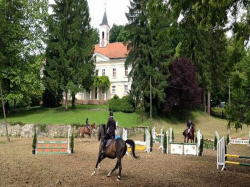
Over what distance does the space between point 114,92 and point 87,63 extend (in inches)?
572

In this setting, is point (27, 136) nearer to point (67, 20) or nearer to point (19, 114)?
point (19, 114)

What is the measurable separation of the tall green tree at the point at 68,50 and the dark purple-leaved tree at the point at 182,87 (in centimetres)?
1302

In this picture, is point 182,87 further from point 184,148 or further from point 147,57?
point 184,148

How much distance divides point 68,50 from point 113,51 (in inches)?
761

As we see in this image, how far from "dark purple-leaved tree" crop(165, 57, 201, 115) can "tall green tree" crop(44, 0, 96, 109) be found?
42.7ft

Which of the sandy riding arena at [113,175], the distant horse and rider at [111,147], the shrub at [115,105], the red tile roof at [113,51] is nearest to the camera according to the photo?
the sandy riding arena at [113,175]

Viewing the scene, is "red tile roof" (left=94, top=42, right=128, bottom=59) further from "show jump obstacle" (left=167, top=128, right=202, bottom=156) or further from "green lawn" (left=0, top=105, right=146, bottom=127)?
"show jump obstacle" (left=167, top=128, right=202, bottom=156)

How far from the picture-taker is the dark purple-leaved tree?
134 feet

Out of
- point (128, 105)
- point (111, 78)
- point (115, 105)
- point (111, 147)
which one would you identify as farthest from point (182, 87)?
point (111, 147)

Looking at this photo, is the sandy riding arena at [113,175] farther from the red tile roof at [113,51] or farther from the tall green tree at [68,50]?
the red tile roof at [113,51]

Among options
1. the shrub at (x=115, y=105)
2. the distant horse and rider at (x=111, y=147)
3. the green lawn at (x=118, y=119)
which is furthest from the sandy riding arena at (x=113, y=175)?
the shrub at (x=115, y=105)

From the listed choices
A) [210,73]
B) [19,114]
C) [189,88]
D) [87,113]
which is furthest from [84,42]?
[210,73]

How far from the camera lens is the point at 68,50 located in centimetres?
4316

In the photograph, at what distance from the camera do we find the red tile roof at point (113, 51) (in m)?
59.1
